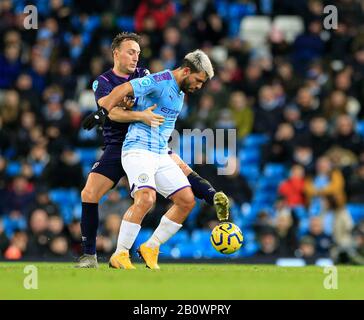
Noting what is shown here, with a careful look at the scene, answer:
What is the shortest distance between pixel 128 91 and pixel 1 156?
28.0ft

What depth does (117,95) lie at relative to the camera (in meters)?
11.5

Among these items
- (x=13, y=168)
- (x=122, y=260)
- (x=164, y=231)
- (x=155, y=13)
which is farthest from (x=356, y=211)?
(x=122, y=260)

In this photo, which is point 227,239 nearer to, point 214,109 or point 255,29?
point 214,109

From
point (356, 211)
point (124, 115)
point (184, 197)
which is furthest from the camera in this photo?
point (356, 211)

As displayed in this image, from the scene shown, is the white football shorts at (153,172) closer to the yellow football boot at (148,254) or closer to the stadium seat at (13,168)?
the yellow football boot at (148,254)

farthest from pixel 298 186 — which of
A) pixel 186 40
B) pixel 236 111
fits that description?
pixel 186 40

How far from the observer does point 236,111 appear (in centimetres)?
2022

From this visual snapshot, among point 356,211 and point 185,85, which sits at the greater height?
point 185,85

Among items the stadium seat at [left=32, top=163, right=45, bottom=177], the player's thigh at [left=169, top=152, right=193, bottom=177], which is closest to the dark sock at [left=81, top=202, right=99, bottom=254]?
the player's thigh at [left=169, top=152, right=193, bottom=177]

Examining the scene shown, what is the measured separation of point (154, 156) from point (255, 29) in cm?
1136

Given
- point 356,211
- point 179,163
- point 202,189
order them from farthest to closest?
point 356,211
point 179,163
point 202,189

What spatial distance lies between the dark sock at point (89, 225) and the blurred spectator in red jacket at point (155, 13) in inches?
403

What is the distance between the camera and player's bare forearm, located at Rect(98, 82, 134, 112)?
11492mm
